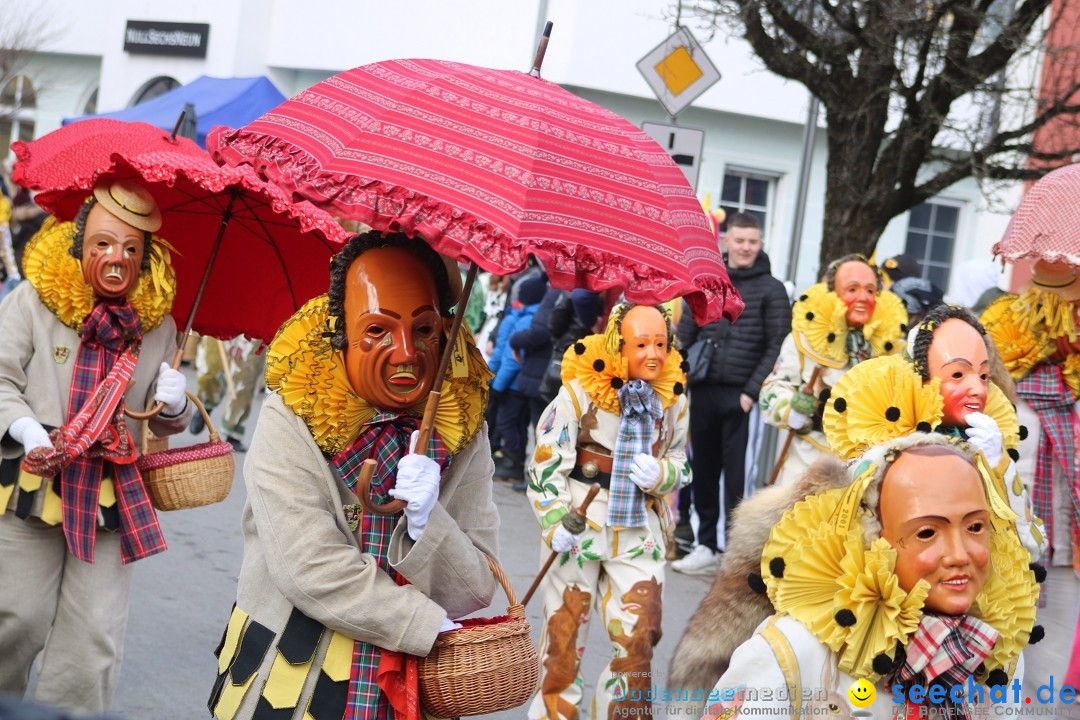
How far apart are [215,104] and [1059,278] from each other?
38.0 ft

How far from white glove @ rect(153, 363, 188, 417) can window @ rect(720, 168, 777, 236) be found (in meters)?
16.2

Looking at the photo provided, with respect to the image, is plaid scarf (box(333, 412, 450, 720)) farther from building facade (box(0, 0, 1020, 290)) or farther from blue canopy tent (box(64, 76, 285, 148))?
building facade (box(0, 0, 1020, 290))

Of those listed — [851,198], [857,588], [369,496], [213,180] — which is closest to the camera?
[857,588]

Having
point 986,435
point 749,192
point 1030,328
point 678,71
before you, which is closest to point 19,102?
point 749,192

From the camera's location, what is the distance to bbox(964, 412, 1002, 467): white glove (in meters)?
4.52

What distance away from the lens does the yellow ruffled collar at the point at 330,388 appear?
3158 millimetres

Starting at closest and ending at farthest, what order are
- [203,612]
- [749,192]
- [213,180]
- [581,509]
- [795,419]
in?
[213,180] < [581,509] < [203,612] < [795,419] < [749,192]

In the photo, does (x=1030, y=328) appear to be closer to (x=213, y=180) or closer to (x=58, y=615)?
(x=213, y=180)

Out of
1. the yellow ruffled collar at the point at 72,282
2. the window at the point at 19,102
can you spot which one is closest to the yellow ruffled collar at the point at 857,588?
the yellow ruffled collar at the point at 72,282

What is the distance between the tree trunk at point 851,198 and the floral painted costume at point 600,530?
16.2 feet

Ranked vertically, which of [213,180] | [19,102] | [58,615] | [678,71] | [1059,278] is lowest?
[58,615]

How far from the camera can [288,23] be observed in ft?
75.1

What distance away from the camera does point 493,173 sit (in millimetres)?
2869

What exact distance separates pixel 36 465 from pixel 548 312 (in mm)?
6806
